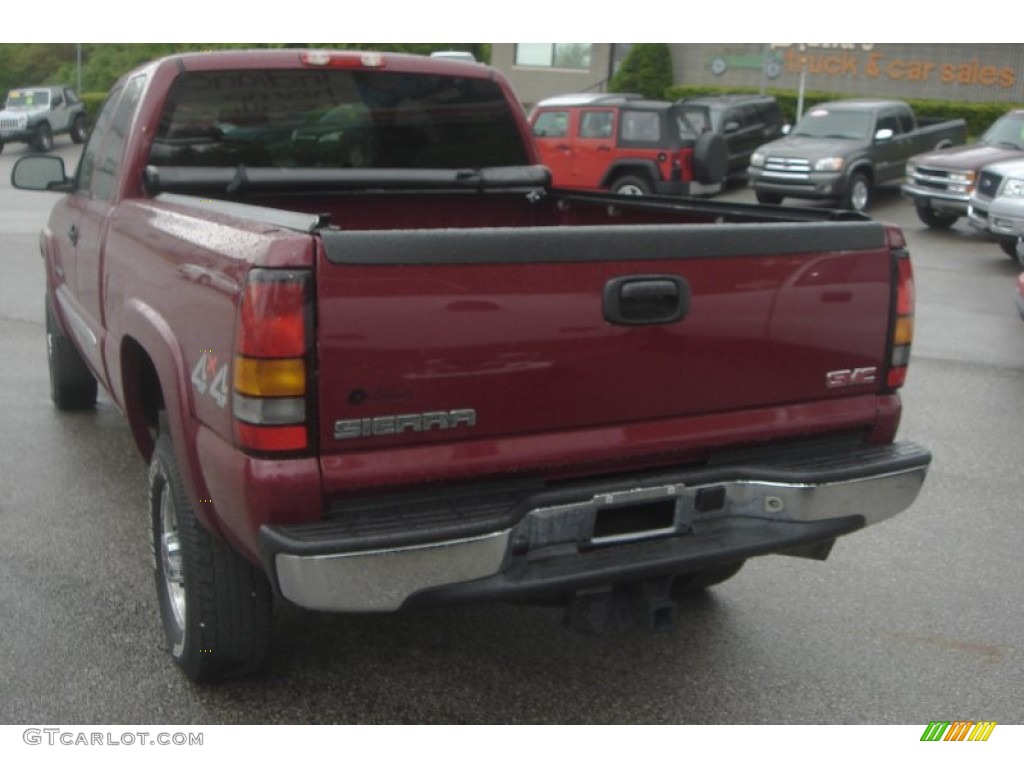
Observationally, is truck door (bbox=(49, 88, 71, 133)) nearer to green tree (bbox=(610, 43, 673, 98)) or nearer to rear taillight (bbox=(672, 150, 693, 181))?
green tree (bbox=(610, 43, 673, 98))

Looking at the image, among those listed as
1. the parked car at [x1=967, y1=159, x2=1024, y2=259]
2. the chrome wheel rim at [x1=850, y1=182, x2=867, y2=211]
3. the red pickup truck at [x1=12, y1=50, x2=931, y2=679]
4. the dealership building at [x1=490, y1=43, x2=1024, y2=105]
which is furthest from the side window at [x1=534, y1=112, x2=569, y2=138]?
the red pickup truck at [x1=12, y1=50, x2=931, y2=679]

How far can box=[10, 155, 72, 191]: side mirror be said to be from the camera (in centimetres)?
548

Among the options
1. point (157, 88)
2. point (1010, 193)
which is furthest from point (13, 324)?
point (1010, 193)

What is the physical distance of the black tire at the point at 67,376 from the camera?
6.49 metres

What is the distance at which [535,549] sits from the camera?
3021 millimetres

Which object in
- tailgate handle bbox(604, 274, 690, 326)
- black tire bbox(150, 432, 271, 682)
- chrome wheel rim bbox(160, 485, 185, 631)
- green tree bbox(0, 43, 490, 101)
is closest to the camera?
tailgate handle bbox(604, 274, 690, 326)

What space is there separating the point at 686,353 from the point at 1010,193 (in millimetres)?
10764

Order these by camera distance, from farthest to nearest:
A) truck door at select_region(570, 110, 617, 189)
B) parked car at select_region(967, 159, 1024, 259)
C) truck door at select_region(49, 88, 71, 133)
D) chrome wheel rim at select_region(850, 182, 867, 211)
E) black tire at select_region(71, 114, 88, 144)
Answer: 1. black tire at select_region(71, 114, 88, 144)
2. truck door at select_region(49, 88, 71, 133)
3. chrome wheel rim at select_region(850, 182, 867, 211)
4. truck door at select_region(570, 110, 617, 189)
5. parked car at select_region(967, 159, 1024, 259)

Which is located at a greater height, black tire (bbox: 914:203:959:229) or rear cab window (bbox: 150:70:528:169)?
rear cab window (bbox: 150:70:528:169)

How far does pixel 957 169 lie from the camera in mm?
15742

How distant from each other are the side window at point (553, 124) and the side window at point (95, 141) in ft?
45.1

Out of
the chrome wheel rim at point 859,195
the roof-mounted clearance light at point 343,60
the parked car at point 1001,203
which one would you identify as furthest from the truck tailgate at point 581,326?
the chrome wheel rim at point 859,195
